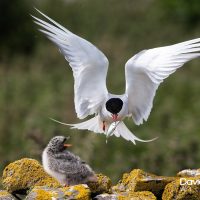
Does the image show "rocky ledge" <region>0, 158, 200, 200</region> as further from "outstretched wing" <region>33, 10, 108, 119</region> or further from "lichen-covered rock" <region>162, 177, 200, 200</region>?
"outstretched wing" <region>33, 10, 108, 119</region>

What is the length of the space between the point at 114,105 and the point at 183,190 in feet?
6.25

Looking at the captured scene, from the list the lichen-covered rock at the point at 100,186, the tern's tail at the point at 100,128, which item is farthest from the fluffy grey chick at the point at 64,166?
the tern's tail at the point at 100,128

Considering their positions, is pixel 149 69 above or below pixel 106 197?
above

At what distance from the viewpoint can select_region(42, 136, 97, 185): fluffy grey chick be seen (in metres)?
6.39

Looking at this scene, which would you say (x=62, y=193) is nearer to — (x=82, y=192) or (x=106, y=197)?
(x=82, y=192)

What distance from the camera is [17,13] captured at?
22.5 m

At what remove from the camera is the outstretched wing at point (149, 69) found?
779 cm

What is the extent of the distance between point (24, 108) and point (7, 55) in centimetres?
658

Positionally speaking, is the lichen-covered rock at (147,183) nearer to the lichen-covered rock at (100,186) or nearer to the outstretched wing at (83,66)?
Answer: the lichen-covered rock at (100,186)

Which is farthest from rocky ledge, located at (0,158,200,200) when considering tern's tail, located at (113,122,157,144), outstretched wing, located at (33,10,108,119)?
outstretched wing, located at (33,10,108,119)

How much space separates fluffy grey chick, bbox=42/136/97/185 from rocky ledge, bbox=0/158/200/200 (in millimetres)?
66

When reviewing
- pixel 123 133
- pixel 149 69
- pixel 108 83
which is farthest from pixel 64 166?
pixel 108 83

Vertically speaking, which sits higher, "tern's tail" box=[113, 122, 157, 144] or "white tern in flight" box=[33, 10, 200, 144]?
"white tern in flight" box=[33, 10, 200, 144]

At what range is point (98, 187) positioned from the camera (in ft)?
20.6
